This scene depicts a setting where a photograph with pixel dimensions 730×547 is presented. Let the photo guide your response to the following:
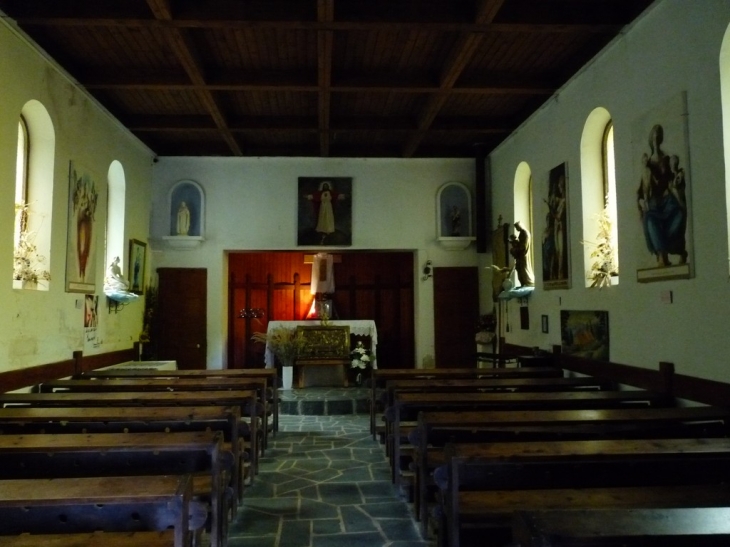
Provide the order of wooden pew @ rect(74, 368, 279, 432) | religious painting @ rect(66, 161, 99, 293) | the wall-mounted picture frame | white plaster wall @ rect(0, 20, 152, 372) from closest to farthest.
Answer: white plaster wall @ rect(0, 20, 152, 372) → wooden pew @ rect(74, 368, 279, 432) → religious painting @ rect(66, 161, 99, 293) → the wall-mounted picture frame

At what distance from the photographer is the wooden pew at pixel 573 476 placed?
8.85 ft

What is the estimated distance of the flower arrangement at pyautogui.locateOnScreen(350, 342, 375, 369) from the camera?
9820mm

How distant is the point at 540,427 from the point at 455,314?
745 centimetres

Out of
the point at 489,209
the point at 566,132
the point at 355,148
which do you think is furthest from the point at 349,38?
the point at 489,209

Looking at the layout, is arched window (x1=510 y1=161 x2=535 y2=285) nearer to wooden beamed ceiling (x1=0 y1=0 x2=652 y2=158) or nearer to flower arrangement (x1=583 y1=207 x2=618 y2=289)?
wooden beamed ceiling (x1=0 y1=0 x2=652 y2=158)

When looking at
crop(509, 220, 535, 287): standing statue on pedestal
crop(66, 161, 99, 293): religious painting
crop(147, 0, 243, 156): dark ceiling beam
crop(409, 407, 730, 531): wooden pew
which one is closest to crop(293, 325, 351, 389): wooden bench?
crop(509, 220, 535, 287): standing statue on pedestal

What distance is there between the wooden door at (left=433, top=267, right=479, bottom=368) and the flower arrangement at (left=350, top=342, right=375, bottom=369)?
1475 millimetres

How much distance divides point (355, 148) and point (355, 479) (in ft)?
22.7

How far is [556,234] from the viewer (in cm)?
762

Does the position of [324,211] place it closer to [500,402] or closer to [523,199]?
[523,199]

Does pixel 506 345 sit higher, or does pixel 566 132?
pixel 566 132

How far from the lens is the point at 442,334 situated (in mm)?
10938

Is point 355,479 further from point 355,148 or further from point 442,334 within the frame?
point 355,148

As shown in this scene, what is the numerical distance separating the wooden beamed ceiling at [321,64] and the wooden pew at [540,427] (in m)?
3.73
